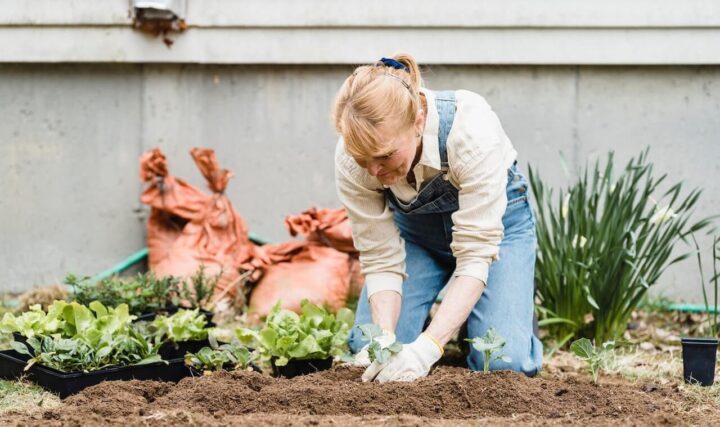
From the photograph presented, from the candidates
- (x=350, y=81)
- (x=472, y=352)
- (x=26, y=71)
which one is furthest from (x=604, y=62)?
(x=26, y=71)

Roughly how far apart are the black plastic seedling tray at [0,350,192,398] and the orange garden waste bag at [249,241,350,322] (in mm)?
1089

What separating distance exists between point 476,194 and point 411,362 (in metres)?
0.52

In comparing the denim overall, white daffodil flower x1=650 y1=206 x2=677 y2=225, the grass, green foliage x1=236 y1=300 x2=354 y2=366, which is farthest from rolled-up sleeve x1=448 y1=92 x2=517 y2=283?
the grass

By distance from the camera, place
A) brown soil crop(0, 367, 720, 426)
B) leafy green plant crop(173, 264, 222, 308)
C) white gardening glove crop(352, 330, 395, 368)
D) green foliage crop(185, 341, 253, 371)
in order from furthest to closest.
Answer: leafy green plant crop(173, 264, 222, 308), green foliage crop(185, 341, 253, 371), white gardening glove crop(352, 330, 395, 368), brown soil crop(0, 367, 720, 426)

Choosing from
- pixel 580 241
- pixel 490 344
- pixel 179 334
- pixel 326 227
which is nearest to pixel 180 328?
pixel 179 334

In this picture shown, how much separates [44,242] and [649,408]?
3258 millimetres

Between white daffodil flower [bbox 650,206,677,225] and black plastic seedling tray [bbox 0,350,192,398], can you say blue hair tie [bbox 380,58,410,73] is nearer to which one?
black plastic seedling tray [bbox 0,350,192,398]

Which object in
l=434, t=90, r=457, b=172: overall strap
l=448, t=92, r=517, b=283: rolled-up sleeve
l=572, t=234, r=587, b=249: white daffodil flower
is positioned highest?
l=434, t=90, r=457, b=172: overall strap

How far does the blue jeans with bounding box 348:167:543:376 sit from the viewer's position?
281cm

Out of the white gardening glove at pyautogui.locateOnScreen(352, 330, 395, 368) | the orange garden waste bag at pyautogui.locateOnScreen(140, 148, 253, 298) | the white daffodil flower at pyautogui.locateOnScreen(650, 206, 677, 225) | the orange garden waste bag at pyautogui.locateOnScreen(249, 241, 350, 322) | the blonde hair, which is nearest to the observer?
the blonde hair

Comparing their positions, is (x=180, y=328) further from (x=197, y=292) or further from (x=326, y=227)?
(x=326, y=227)

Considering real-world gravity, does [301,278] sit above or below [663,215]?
below

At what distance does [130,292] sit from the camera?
10.7 ft

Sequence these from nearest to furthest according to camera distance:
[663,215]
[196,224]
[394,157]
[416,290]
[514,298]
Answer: [394,157] → [514,298] → [416,290] → [663,215] → [196,224]
